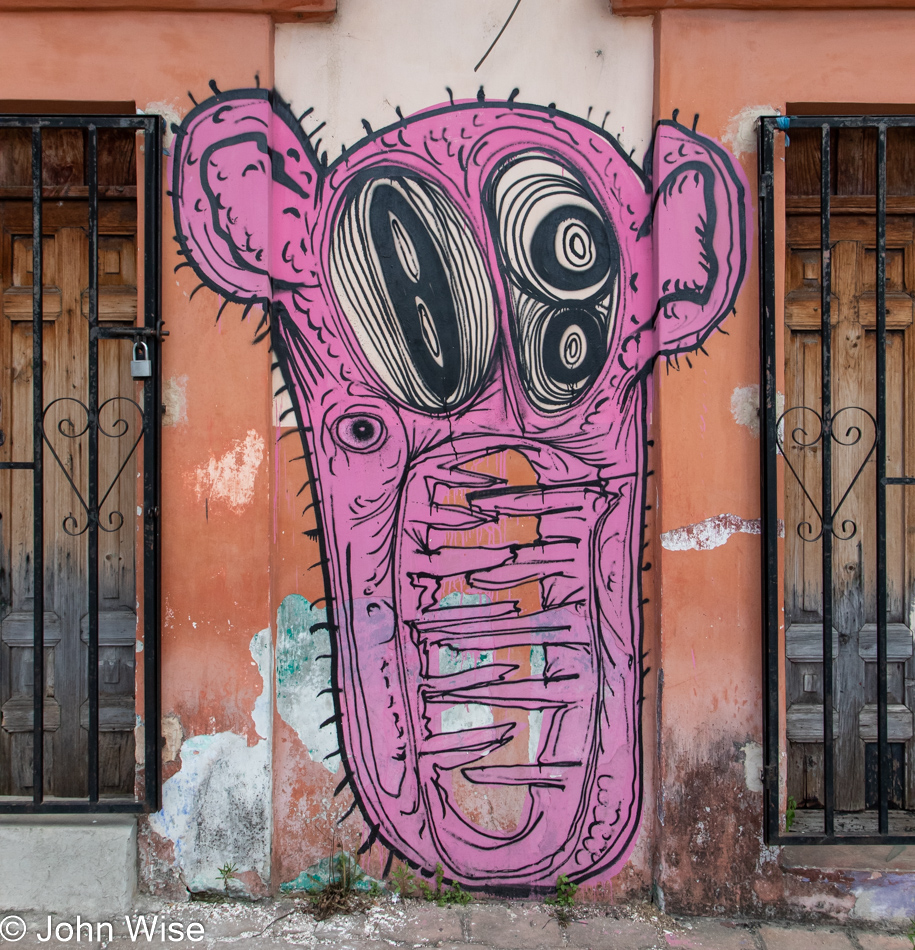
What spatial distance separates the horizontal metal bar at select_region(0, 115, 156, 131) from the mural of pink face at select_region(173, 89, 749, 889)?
19.6 inches

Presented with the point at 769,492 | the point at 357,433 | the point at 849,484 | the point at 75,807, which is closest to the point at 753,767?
the point at 769,492

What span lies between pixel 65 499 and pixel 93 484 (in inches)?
23.4

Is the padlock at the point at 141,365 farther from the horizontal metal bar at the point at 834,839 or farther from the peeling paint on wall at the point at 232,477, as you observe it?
the horizontal metal bar at the point at 834,839

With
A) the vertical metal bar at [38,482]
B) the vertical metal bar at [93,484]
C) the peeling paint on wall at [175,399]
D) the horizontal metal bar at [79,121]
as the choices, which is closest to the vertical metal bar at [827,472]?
the peeling paint on wall at [175,399]

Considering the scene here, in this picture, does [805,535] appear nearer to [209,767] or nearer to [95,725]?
[209,767]

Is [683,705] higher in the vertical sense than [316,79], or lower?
lower

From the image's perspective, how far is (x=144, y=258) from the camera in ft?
8.50

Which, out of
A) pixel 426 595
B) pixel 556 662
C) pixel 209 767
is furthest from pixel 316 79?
Answer: pixel 209 767

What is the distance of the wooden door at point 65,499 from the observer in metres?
2.95

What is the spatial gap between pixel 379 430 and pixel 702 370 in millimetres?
1292

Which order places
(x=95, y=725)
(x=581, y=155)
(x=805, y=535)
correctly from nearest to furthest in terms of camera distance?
1. (x=95, y=725)
2. (x=581, y=155)
3. (x=805, y=535)

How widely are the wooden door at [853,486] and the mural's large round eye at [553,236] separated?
91cm

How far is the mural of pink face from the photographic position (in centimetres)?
269

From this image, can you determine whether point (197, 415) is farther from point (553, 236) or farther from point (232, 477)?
point (553, 236)
